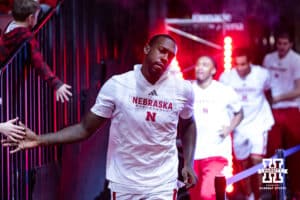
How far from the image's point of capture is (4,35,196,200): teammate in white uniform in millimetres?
5270

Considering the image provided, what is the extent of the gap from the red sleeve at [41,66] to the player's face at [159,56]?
118 cm

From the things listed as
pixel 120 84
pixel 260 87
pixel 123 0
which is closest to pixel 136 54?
pixel 123 0

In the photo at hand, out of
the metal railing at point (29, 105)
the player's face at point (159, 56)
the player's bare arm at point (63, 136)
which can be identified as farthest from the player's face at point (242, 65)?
the player's bare arm at point (63, 136)

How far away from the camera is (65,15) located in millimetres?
7402

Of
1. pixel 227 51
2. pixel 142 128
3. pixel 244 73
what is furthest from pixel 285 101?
pixel 142 128

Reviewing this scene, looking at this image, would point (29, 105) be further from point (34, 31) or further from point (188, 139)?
point (188, 139)

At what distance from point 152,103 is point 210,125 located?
2.63 metres

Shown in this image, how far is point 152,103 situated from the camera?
5309mm

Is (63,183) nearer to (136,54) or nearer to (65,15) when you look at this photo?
(65,15)

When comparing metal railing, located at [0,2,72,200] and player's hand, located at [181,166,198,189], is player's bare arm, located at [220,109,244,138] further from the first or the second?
player's hand, located at [181,166,198,189]

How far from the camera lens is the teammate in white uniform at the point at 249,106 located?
932cm

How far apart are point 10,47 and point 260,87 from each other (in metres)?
4.21

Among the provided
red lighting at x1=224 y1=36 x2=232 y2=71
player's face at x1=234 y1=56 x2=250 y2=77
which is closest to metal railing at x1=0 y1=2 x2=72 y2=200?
player's face at x1=234 y1=56 x2=250 y2=77

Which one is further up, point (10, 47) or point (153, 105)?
point (10, 47)
